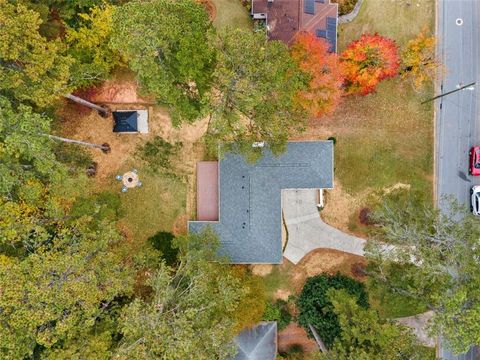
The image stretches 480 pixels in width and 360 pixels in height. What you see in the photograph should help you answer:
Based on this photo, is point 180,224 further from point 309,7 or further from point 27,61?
point 309,7

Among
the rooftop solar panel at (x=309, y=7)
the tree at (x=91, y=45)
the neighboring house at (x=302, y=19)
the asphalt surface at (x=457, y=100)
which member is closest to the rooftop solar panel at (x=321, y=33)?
the neighboring house at (x=302, y=19)

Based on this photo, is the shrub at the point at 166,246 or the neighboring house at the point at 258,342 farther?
the shrub at the point at 166,246

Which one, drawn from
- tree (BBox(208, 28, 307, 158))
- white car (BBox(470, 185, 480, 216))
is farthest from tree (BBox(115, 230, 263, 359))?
white car (BBox(470, 185, 480, 216))

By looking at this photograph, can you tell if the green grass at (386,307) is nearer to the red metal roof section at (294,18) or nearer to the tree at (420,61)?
the tree at (420,61)

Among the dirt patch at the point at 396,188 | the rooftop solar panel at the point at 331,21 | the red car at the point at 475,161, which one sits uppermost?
the rooftop solar panel at the point at 331,21

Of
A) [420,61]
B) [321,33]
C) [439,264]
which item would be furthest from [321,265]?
[321,33]

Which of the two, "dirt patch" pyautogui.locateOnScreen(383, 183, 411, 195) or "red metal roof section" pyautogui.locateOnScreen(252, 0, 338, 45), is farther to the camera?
"dirt patch" pyautogui.locateOnScreen(383, 183, 411, 195)

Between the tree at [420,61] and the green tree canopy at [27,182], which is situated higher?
the tree at [420,61]

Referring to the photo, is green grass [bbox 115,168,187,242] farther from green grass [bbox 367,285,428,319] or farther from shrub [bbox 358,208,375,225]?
green grass [bbox 367,285,428,319]
